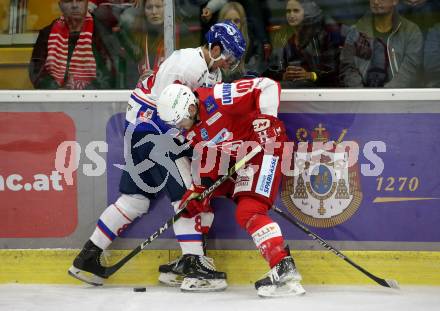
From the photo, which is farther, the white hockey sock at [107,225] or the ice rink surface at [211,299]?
the white hockey sock at [107,225]

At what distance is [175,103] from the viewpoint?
3971mm

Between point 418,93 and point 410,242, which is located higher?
point 418,93

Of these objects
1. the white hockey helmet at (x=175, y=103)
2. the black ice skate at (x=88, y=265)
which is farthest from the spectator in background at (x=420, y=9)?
the black ice skate at (x=88, y=265)

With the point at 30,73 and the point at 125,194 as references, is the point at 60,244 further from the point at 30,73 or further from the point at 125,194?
the point at 30,73

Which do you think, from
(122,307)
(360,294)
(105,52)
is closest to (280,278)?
(360,294)

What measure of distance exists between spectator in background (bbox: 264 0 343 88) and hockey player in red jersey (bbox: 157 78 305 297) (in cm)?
28

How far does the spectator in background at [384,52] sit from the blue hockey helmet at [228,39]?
527 mm

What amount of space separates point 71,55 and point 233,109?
975 millimetres

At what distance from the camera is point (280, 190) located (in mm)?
4328

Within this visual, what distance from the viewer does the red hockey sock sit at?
13.0ft

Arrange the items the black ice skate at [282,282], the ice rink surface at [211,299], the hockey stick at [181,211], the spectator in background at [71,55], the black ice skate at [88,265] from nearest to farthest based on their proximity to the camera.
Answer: the ice rink surface at [211,299], the black ice skate at [282,282], the hockey stick at [181,211], the black ice skate at [88,265], the spectator in background at [71,55]

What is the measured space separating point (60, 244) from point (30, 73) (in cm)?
90

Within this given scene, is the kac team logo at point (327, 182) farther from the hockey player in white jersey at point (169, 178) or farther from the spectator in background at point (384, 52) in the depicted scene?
the hockey player in white jersey at point (169, 178)

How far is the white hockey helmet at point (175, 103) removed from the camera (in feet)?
13.0
